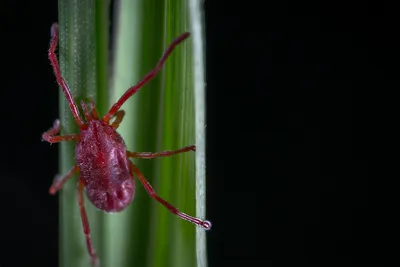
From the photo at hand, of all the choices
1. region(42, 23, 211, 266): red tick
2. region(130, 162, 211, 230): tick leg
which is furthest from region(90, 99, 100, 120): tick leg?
region(130, 162, 211, 230): tick leg

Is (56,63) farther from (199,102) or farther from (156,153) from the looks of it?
(199,102)

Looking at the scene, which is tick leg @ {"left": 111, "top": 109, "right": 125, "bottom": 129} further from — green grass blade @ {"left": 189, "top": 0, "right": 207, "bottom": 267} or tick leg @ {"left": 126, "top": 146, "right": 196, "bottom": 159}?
green grass blade @ {"left": 189, "top": 0, "right": 207, "bottom": 267}

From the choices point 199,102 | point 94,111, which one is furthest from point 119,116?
point 199,102

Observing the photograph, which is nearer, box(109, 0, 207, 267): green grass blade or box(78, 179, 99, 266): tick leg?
box(109, 0, 207, 267): green grass blade

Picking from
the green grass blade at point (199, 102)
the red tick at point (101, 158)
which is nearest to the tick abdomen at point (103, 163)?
the red tick at point (101, 158)

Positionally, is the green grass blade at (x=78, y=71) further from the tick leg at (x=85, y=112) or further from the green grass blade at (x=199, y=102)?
the green grass blade at (x=199, y=102)

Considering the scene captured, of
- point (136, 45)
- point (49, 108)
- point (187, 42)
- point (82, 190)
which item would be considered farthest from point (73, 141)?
point (49, 108)

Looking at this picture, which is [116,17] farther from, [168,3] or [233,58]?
[233,58]
